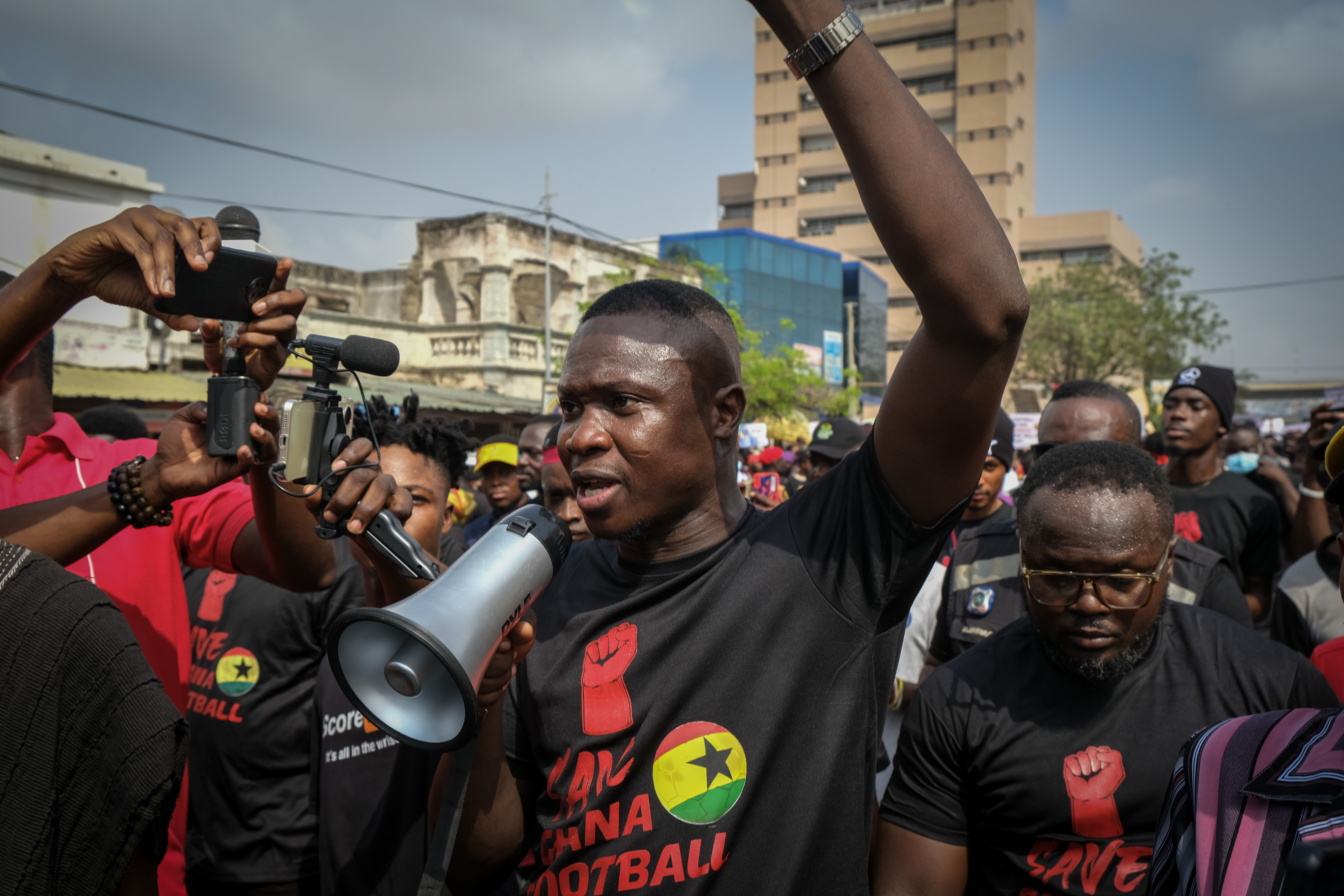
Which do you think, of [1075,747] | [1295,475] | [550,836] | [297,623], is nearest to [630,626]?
[550,836]

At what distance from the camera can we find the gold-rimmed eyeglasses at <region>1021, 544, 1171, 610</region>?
250 cm

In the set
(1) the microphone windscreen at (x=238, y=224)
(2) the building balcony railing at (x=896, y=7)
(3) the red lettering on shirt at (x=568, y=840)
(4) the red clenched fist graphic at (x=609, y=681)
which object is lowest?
(3) the red lettering on shirt at (x=568, y=840)

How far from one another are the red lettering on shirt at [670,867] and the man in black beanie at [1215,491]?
153 inches

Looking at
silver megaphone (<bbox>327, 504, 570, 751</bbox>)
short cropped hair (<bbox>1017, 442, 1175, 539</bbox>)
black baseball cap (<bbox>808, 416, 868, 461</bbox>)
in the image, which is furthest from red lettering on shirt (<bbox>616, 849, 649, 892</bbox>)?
black baseball cap (<bbox>808, 416, 868, 461</bbox>)

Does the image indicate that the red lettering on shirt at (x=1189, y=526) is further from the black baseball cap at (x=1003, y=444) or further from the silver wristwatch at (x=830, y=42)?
the silver wristwatch at (x=830, y=42)

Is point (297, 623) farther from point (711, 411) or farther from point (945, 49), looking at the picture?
point (945, 49)

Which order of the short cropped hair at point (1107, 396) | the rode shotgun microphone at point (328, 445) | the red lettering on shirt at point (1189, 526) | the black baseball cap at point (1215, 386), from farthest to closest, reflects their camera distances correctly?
1. the black baseball cap at point (1215, 386)
2. the red lettering on shirt at point (1189, 526)
3. the short cropped hair at point (1107, 396)
4. the rode shotgun microphone at point (328, 445)

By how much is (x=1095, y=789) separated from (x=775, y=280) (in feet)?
147

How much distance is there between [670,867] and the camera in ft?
5.77

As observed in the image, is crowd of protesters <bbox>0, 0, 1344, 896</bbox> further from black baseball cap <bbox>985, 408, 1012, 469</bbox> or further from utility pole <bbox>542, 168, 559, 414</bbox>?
utility pole <bbox>542, 168, 559, 414</bbox>

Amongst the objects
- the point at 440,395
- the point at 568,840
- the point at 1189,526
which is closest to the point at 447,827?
the point at 568,840

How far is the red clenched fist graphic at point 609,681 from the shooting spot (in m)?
1.89

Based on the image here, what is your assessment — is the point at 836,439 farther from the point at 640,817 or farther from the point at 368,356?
the point at 368,356

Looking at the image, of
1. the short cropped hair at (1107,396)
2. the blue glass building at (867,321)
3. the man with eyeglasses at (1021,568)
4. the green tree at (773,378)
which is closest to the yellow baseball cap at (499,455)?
the man with eyeglasses at (1021,568)
